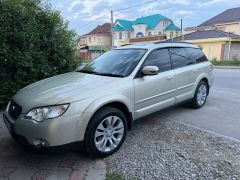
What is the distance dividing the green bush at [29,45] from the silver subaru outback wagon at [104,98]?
1.90 m

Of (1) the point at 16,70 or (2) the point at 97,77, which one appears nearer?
(2) the point at 97,77

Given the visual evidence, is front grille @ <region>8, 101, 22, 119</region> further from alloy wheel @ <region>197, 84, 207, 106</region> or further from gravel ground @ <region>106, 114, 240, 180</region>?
alloy wheel @ <region>197, 84, 207, 106</region>

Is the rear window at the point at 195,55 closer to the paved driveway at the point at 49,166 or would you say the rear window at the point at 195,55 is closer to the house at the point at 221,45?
the paved driveway at the point at 49,166

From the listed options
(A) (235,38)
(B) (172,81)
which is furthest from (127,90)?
(A) (235,38)

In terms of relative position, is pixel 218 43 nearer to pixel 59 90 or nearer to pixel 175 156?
pixel 175 156

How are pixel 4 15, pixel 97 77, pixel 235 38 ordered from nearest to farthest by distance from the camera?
1. pixel 97 77
2. pixel 4 15
3. pixel 235 38

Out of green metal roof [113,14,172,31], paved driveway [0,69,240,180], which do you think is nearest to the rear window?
paved driveway [0,69,240,180]

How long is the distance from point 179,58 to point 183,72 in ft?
1.06

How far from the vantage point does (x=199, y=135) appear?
3.97 metres

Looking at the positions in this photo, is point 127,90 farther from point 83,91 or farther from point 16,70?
point 16,70

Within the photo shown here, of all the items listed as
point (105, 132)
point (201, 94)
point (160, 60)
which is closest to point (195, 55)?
point (201, 94)

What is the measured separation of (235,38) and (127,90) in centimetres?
2609

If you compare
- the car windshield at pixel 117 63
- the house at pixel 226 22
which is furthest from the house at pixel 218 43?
the car windshield at pixel 117 63

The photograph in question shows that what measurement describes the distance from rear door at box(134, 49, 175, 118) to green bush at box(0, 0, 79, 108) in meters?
3.05
